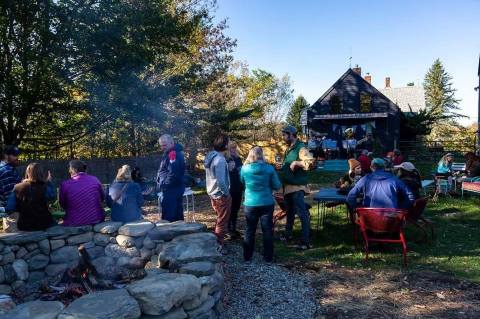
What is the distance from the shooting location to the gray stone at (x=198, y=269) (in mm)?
3393

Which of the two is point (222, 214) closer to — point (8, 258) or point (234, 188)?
point (234, 188)

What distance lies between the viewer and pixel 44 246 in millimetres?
4367

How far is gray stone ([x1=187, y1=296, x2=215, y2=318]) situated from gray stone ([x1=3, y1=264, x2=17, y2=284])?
222cm

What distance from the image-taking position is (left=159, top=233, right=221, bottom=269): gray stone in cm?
359

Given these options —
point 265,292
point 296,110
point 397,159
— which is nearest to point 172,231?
point 265,292

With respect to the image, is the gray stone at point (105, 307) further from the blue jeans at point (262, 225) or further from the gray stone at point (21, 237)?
the blue jeans at point (262, 225)

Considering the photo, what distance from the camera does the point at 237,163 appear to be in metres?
6.42

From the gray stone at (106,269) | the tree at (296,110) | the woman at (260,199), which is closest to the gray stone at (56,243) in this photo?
the gray stone at (106,269)

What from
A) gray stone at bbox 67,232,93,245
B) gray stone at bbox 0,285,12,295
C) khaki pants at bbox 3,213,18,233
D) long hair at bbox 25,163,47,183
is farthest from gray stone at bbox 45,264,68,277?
long hair at bbox 25,163,47,183

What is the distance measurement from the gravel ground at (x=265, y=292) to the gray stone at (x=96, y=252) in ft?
4.46

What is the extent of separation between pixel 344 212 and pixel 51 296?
5929 millimetres

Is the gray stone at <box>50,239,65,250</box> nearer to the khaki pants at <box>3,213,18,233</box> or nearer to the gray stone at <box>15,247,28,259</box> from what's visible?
the gray stone at <box>15,247,28,259</box>

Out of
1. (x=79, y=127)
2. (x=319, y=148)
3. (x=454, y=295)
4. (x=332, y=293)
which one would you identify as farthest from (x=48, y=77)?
(x=319, y=148)

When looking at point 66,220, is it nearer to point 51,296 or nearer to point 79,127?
point 51,296
